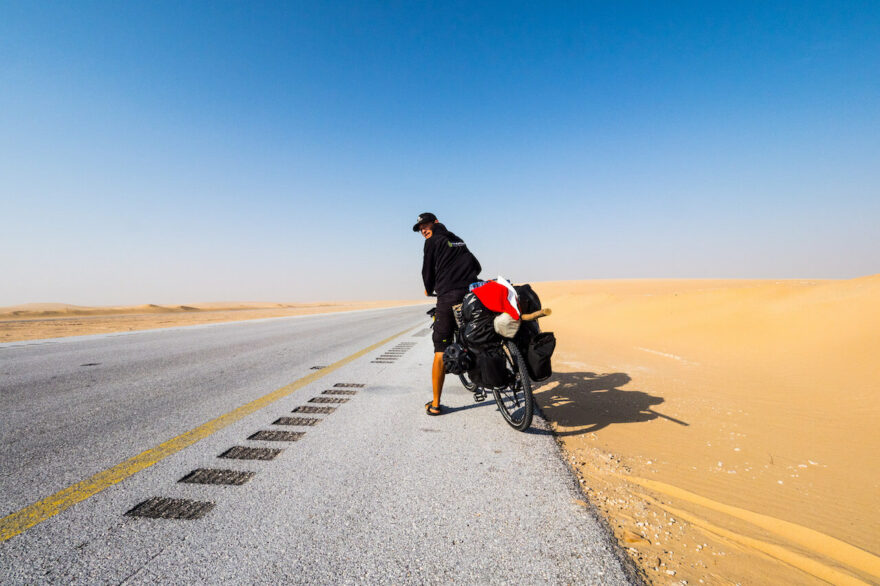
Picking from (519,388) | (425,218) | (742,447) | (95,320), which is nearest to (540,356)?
(519,388)

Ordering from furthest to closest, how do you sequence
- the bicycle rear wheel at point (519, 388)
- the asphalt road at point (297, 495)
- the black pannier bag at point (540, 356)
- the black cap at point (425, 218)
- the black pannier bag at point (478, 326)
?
the black cap at point (425, 218)
the black pannier bag at point (478, 326)
the black pannier bag at point (540, 356)
the bicycle rear wheel at point (519, 388)
the asphalt road at point (297, 495)

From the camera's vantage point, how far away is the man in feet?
12.8

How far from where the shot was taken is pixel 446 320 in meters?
3.98

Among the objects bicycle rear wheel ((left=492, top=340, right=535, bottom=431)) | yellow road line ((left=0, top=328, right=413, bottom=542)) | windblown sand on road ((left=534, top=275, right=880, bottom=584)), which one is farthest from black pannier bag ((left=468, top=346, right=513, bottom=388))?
yellow road line ((left=0, top=328, right=413, bottom=542))

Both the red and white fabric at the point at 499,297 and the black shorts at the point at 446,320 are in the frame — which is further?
the black shorts at the point at 446,320

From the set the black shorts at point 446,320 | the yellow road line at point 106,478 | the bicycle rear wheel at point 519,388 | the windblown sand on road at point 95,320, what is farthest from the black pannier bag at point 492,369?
the windblown sand on road at point 95,320

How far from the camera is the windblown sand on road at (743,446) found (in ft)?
5.95

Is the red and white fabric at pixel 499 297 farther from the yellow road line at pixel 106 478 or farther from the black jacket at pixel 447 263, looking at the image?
the yellow road line at pixel 106 478

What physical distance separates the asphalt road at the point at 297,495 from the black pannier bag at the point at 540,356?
543 millimetres

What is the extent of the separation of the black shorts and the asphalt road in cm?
76

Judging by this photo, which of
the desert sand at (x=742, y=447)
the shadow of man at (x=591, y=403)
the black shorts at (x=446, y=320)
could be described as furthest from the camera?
the black shorts at (x=446, y=320)

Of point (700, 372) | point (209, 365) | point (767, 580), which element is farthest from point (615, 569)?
point (209, 365)

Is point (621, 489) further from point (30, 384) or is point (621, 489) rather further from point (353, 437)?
point (30, 384)

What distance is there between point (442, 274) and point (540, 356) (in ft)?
4.62
